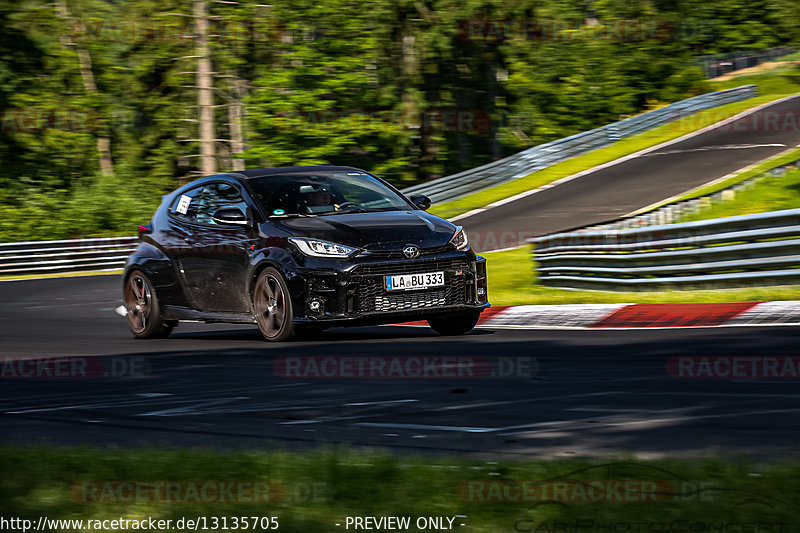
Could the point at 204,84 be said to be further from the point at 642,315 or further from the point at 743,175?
the point at 642,315

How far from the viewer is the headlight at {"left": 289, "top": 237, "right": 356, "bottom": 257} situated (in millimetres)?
10734

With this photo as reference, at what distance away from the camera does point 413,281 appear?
35.6 ft

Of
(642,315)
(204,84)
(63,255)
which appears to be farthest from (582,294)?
(204,84)

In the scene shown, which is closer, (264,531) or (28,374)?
(264,531)

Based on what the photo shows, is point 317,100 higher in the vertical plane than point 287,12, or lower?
lower

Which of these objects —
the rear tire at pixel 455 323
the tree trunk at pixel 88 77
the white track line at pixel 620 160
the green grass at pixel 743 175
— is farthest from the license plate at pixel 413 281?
the tree trunk at pixel 88 77

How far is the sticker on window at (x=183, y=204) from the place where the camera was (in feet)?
41.5

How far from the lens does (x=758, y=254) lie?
12914 mm

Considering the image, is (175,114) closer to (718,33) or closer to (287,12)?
(287,12)

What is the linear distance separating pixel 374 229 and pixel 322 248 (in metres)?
0.51

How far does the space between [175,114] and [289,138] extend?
26.7ft

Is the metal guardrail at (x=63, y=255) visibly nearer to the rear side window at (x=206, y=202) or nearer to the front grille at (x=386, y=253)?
the rear side window at (x=206, y=202)

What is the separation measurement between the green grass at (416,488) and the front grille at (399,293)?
5230 millimetres

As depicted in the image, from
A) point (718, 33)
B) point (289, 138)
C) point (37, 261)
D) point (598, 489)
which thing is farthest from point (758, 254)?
point (718, 33)
